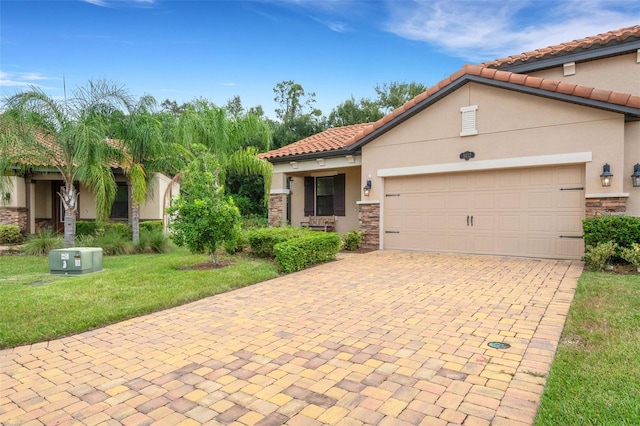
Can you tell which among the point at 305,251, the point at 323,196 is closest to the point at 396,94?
the point at 323,196

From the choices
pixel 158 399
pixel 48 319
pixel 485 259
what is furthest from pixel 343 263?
pixel 158 399

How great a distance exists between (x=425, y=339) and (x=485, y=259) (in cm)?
593

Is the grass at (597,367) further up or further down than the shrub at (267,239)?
further down

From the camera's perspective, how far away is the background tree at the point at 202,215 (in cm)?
846

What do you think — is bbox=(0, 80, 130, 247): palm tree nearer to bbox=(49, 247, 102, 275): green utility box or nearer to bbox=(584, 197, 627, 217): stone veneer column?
bbox=(49, 247, 102, 275): green utility box

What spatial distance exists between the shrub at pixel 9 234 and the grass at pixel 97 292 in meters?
6.36

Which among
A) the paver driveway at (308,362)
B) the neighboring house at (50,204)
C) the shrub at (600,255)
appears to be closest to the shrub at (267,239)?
the paver driveway at (308,362)

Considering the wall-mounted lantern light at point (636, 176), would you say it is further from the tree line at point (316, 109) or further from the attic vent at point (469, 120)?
the tree line at point (316, 109)

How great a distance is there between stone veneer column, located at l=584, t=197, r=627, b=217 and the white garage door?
24 cm

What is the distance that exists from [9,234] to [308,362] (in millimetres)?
16388

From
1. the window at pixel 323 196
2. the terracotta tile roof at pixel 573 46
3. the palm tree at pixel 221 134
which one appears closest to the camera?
the terracotta tile roof at pixel 573 46

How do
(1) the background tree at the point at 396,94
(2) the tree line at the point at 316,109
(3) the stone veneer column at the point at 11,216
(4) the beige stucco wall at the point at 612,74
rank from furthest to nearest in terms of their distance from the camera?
(1) the background tree at the point at 396,94 < (2) the tree line at the point at 316,109 < (3) the stone veneer column at the point at 11,216 < (4) the beige stucco wall at the point at 612,74

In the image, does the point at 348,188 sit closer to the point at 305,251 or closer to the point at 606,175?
the point at 305,251

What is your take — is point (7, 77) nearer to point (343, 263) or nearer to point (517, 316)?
point (343, 263)
